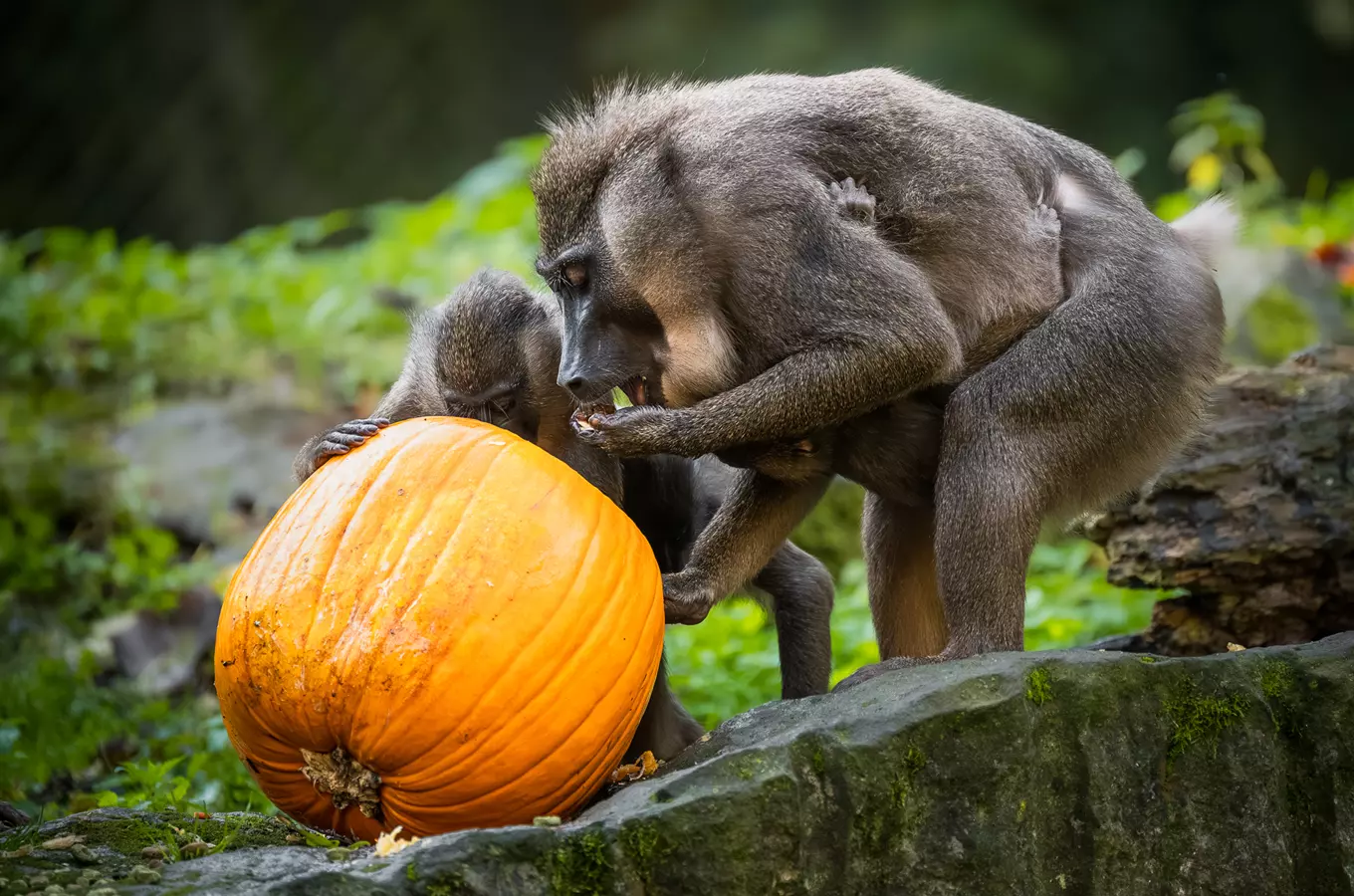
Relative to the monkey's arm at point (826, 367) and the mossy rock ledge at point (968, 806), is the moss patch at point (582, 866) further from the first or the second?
the monkey's arm at point (826, 367)

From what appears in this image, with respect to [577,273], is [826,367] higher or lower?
lower

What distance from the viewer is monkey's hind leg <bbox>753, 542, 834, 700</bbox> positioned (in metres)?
4.68

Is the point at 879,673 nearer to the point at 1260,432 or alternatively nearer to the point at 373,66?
the point at 1260,432

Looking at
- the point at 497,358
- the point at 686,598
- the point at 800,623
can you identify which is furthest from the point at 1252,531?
the point at 497,358

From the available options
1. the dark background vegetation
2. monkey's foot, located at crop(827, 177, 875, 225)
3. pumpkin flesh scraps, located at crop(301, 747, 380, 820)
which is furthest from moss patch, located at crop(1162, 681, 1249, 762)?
the dark background vegetation

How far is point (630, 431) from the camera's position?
3797 millimetres

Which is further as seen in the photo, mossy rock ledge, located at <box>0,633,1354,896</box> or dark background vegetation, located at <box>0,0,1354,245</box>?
dark background vegetation, located at <box>0,0,1354,245</box>

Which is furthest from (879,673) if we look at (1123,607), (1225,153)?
(1225,153)

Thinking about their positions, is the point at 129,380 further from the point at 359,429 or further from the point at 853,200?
the point at 853,200

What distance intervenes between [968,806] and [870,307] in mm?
1374

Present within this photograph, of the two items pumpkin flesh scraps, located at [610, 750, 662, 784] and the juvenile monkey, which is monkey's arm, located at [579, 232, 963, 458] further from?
pumpkin flesh scraps, located at [610, 750, 662, 784]

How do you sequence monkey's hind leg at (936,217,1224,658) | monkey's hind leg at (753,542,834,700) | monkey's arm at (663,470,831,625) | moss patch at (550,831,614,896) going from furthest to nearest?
monkey's hind leg at (753,542,834,700), monkey's arm at (663,470,831,625), monkey's hind leg at (936,217,1224,658), moss patch at (550,831,614,896)

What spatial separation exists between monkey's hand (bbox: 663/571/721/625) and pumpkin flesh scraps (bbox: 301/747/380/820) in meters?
1.09

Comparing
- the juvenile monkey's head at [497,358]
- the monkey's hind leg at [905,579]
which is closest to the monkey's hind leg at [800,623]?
the monkey's hind leg at [905,579]
